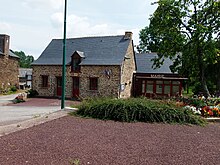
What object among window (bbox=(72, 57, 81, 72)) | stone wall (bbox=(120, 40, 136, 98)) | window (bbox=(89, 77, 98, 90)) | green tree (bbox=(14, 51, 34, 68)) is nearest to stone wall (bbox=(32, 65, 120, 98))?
window (bbox=(89, 77, 98, 90))

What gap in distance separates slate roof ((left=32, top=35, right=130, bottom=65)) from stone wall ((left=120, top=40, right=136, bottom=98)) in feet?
3.13

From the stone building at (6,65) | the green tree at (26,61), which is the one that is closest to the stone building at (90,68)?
the stone building at (6,65)

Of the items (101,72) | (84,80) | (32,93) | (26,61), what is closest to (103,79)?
(101,72)

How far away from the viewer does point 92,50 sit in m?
25.7

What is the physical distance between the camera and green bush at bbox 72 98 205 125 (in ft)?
28.4

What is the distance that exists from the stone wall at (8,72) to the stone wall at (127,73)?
1741 centimetres

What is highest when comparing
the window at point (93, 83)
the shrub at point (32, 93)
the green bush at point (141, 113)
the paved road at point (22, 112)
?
the window at point (93, 83)

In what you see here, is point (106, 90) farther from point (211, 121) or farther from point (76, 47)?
point (211, 121)

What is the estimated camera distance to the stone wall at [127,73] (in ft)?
76.2

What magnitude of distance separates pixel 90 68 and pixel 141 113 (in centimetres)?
1560

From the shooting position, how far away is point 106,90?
22969 millimetres

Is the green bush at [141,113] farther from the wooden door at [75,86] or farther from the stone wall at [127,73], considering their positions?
the wooden door at [75,86]

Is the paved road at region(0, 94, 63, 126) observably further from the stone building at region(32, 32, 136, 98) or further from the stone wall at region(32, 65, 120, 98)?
the stone building at region(32, 32, 136, 98)

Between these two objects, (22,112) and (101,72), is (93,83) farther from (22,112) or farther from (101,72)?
(22,112)
